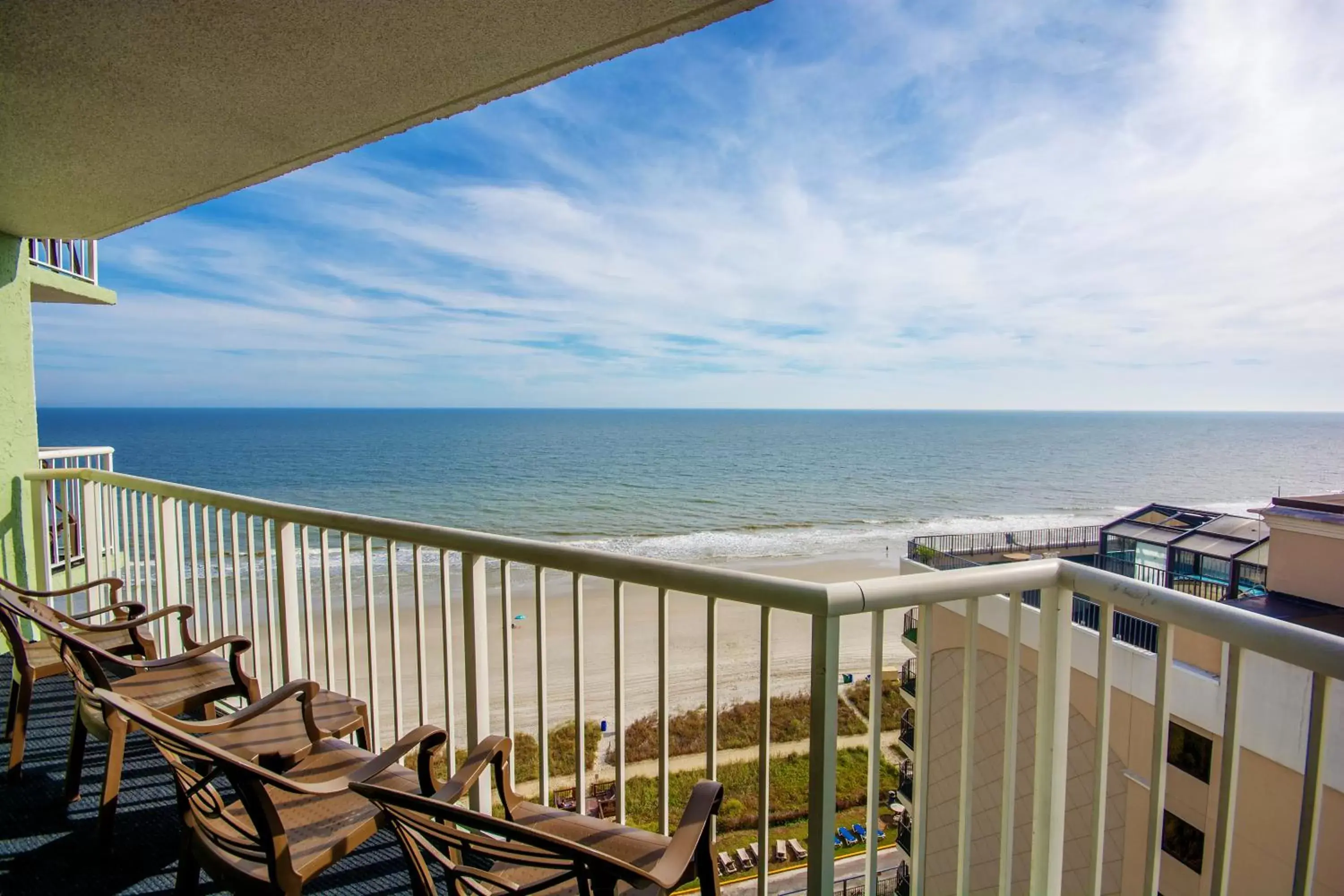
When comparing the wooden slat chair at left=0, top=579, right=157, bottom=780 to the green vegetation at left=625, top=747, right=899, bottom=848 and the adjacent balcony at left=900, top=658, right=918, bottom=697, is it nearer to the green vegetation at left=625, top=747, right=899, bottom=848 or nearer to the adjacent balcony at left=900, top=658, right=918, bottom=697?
the green vegetation at left=625, top=747, right=899, bottom=848

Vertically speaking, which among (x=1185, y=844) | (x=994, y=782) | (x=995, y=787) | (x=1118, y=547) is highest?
(x=1118, y=547)

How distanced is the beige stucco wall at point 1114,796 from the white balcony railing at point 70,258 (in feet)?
23.3

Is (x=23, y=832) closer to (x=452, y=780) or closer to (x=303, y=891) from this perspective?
(x=303, y=891)

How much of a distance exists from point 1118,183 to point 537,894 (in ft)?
97.4

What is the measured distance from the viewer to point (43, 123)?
216 cm

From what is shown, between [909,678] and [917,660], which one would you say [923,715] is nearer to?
[917,660]

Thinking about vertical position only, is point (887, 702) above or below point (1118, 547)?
below

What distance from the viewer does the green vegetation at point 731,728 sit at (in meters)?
11.4

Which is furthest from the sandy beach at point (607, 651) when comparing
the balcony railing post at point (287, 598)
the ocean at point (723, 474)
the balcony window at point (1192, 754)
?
the balcony railing post at point (287, 598)

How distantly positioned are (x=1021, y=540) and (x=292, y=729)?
2265 cm

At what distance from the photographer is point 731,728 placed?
472 inches

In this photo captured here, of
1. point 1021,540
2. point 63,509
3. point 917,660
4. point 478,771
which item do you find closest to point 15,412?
point 63,509

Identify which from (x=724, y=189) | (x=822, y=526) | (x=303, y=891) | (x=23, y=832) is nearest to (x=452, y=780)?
(x=303, y=891)

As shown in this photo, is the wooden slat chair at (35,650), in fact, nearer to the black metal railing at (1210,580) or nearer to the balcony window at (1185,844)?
the balcony window at (1185,844)
